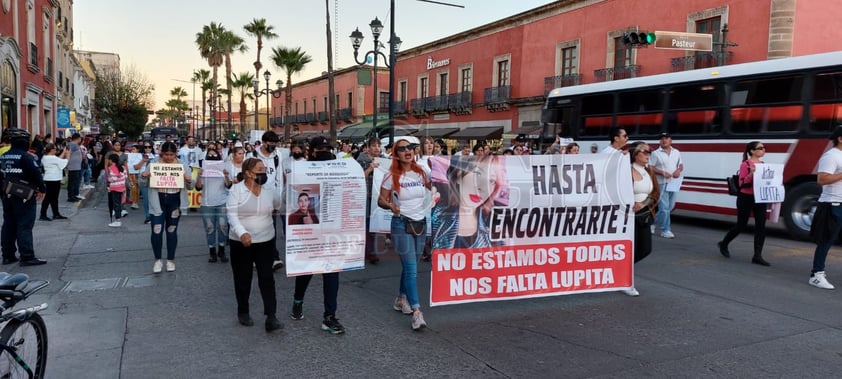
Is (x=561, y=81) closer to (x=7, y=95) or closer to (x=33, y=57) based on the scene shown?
(x=7, y=95)

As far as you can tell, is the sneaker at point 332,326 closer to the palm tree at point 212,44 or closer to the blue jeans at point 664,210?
the blue jeans at point 664,210

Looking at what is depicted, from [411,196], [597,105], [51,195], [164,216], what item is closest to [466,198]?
[411,196]

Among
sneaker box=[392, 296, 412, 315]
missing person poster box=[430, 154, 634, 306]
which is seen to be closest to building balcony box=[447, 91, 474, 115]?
missing person poster box=[430, 154, 634, 306]

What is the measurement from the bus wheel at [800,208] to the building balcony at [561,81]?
18386 mm

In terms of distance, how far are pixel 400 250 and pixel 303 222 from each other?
0.91m

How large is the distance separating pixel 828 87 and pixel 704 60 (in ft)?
42.1

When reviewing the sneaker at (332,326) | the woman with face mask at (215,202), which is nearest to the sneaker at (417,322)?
the sneaker at (332,326)

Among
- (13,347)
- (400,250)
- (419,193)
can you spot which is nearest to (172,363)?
(13,347)

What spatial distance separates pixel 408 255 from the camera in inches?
199

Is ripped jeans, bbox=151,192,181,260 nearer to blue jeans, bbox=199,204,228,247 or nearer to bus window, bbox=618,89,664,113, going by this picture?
blue jeans, bbox=199,204,228,247

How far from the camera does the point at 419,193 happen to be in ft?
16.8

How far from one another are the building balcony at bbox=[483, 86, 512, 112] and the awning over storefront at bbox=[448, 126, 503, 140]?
3.85 feet

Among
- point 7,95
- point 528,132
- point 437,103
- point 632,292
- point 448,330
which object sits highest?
point 437,103

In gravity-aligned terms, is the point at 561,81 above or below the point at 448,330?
above
